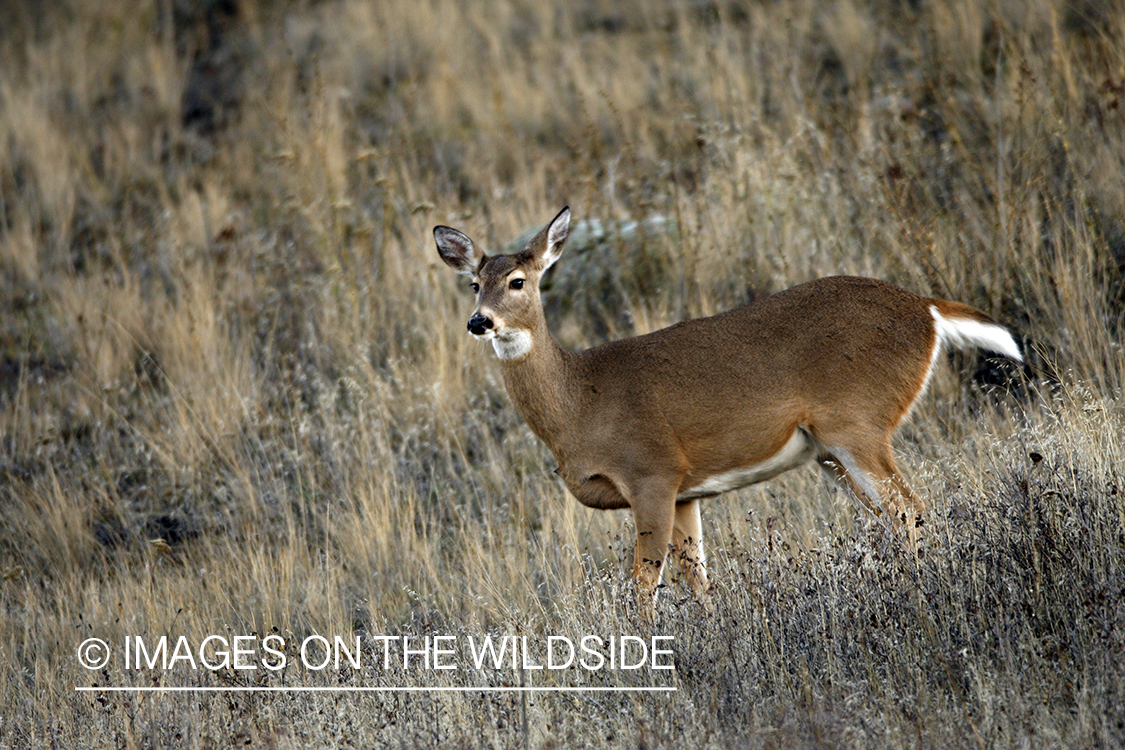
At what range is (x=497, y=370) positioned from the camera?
7.76 metres

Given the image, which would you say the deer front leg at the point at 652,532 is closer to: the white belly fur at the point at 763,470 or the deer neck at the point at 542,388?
the white belly fur at the point at 763,470

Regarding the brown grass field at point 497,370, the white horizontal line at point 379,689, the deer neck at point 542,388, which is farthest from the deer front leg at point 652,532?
the white horizontal line at point 379,689

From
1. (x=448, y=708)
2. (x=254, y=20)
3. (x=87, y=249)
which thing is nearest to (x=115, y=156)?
(x=87, y=249)

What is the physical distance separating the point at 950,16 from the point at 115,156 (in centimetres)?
836

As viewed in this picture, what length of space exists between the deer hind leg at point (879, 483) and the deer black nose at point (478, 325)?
1.60 m

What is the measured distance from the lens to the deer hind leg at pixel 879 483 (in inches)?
193

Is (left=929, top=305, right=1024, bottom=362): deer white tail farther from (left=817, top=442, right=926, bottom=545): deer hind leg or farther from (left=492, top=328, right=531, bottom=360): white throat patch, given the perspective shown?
(left=492, top=328, right=531, bottom=360): white throat patch

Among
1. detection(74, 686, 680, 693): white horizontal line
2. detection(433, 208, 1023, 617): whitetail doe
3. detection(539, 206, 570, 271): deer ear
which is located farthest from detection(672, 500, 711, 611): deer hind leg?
detection(539, 206, 570, 271): deer ear

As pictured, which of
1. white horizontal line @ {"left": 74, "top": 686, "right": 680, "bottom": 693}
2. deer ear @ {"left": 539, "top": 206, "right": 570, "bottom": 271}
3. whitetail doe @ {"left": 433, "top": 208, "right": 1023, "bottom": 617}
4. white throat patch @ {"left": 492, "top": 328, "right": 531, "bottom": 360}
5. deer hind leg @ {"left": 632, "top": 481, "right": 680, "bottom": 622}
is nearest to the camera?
white horizontal line @ {"left": 74, "top": 686, "right": 680, "bottom": 693}

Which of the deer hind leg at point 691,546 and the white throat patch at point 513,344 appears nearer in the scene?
the deer hind leg at point 691,546

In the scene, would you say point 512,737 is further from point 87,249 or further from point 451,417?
point 87,249

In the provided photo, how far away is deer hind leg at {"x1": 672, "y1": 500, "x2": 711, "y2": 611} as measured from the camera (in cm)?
490

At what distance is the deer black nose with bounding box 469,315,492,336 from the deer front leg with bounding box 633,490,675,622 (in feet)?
3.24

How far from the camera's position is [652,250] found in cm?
849
